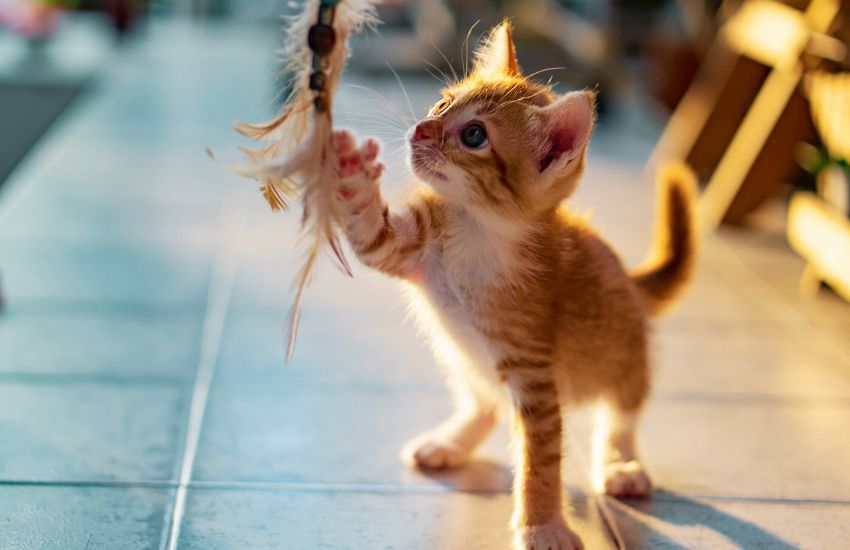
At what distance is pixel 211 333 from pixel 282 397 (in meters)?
0.38

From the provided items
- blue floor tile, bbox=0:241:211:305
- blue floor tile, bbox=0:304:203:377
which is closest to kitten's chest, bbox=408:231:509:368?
blue floor tile, bbox=0:304:203:377

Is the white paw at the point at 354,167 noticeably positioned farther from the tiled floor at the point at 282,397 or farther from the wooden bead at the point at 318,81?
the tiled floor at the point at 282,397

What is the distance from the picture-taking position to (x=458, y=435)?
186 cm

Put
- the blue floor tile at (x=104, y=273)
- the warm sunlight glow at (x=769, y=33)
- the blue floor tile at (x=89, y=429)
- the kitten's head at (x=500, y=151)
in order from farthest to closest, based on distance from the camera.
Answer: the warm sunlight glow at (x=769, y=33) < the blue floor tile at (x=104, y=273) < the blue floor tile at (x=89, y=429) < the kitten's head at (x=500, y=151)

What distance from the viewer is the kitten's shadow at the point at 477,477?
178cm

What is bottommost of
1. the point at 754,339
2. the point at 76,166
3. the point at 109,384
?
the point at 76,166

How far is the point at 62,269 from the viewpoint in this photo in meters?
2.69

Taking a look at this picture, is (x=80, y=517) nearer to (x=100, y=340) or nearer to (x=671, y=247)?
(x=100, y=340)

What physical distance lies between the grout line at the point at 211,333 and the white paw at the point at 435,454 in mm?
405

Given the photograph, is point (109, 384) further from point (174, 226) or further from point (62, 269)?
point (174, 226)

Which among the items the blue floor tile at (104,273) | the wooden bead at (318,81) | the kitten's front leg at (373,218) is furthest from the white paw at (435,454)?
the blue floor tile at (104,273)

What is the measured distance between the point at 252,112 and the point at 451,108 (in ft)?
10.3

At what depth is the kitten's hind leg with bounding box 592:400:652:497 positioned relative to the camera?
5.78ft

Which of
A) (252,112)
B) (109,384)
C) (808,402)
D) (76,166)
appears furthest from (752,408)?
(252,112)
